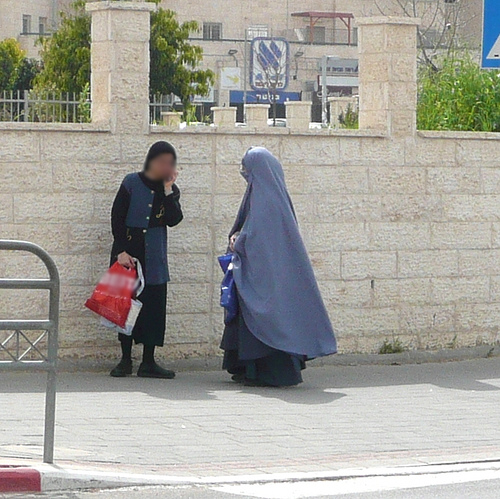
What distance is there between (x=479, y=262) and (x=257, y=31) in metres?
51.7

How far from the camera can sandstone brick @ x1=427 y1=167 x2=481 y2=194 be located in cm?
1157

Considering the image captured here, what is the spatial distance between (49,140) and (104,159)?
0.47 meters

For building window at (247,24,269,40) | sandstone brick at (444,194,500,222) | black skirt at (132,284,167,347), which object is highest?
building window at (247,24,269,40)

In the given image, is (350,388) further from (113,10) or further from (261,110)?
(261,110)

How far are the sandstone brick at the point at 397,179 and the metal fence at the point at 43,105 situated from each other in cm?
289

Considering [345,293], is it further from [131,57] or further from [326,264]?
[131,57]

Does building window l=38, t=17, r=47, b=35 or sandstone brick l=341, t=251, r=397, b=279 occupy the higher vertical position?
building window l=38, t=17, r=47, b=35

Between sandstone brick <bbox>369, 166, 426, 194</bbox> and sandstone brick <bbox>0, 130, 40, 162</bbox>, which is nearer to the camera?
sandstone brick <bbox>0, 130, 40, 162</bbox>

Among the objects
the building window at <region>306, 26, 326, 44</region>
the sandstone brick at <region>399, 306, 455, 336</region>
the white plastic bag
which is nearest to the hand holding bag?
the white plastic bag

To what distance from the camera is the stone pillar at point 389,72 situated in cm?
1143

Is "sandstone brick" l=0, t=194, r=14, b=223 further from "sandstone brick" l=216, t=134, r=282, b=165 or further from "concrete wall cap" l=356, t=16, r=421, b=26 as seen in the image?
"concrete wall cap" l=356, t=16, r=421, b=26

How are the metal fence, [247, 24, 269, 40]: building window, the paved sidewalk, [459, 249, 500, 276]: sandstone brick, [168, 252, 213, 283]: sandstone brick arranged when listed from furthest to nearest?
[247, 24, 269, 40]: building window
the metal fence
[459, 249, 500, 276]: sandstone brick
[168, 252, 213, 283]: sandstone brick
the paved sidewalk

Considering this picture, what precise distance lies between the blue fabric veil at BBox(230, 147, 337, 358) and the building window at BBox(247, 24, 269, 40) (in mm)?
51923

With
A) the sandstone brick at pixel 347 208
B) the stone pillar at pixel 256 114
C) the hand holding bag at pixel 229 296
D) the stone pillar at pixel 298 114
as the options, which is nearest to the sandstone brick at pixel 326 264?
the sandstone brick at pixel 347 208
